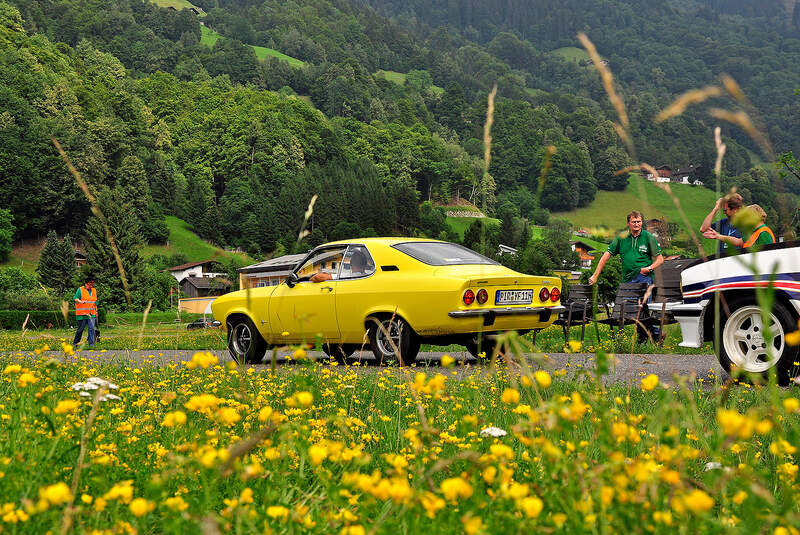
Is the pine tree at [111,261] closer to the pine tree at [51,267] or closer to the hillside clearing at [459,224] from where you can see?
the pine tree at [51,267]

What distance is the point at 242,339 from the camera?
10.1 metres

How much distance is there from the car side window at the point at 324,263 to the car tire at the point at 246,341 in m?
1.08

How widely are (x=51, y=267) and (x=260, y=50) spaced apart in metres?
122

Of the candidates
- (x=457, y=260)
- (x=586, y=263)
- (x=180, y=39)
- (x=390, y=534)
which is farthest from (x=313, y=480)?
Answer: (x=180, y=39)

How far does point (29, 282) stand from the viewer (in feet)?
230

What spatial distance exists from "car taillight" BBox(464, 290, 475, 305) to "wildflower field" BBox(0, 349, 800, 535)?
2500mm

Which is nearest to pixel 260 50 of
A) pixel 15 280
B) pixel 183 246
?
pixel 183 246

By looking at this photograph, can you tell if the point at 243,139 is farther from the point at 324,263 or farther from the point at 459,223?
the point at 324,263

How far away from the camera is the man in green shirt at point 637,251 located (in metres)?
9.94

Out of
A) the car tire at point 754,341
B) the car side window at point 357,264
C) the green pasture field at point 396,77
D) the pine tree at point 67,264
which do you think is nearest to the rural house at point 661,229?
the car tire at point 754,341

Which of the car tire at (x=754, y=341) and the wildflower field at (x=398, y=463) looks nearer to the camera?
the wildflower field at (x=398, y=463)

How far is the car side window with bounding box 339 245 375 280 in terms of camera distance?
8.66 metres

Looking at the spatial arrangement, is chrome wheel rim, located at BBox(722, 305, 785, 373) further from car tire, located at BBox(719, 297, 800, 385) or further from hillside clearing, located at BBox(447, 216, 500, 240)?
hillside clearing, located at BBox(447, 216, 500, 240)

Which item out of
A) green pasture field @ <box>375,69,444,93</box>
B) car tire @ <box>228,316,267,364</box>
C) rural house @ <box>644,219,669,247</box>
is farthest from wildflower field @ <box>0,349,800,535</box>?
green pasture field @ <box>375,69,444,93</box>
